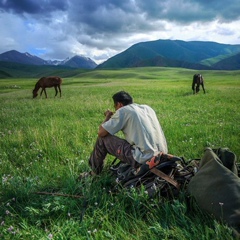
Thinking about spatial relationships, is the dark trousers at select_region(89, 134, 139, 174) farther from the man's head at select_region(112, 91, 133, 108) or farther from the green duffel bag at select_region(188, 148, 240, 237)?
the green duffel bag at select_region(188, 148, 240, 237)

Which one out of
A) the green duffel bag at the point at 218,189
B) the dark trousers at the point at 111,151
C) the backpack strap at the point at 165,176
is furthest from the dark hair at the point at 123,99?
the green duffel bag at the point at 218,189

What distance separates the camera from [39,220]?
4266mm

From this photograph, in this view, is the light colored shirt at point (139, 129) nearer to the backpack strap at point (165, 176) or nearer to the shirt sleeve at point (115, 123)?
the shirt sleeve at point (115, 123)

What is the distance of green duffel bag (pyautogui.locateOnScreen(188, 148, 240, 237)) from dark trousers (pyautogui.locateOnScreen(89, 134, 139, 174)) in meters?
1.55

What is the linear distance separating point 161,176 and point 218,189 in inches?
43.7

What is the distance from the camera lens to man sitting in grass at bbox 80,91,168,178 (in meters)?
5.33

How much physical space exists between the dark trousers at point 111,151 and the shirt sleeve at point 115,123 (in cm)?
36

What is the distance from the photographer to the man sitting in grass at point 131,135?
17.5 ft

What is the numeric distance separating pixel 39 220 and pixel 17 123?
879 centimetres

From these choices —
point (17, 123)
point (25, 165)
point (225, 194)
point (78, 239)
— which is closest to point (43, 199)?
point (78, 239)

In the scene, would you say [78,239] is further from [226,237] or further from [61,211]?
[226,237]

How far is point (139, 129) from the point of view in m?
5.35

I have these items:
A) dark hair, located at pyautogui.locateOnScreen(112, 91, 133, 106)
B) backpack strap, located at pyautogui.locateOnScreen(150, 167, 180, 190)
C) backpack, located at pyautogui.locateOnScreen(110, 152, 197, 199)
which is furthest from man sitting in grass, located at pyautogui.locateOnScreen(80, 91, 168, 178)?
backpack strap, located at pyautogui.locateOnScreen(150, 167, 180, 190)

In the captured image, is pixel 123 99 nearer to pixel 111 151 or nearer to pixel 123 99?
pixel 123 99
